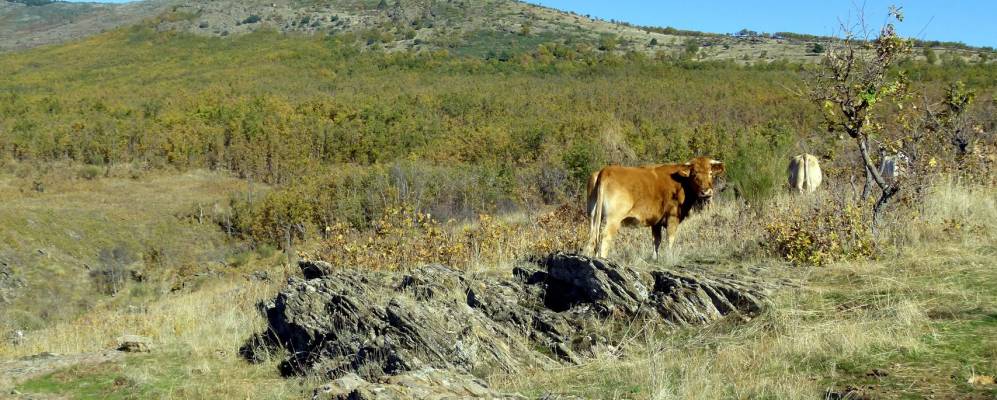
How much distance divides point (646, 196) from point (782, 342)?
4.61m

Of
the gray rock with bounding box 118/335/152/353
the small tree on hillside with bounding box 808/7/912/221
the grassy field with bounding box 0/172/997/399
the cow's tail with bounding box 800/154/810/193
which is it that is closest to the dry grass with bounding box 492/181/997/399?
the grassy field with bounding box 0/172/997/399

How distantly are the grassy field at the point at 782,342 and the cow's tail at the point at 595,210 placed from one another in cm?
62

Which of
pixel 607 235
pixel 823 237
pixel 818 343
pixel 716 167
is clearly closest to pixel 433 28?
pixel 716 167

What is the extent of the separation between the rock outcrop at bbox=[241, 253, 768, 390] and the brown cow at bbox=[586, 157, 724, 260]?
1.88m

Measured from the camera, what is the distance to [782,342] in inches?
233

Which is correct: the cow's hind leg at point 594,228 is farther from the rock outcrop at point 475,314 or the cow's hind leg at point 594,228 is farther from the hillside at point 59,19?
the hillside at point 59,19

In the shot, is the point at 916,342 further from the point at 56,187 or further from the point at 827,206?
the point at 56,187

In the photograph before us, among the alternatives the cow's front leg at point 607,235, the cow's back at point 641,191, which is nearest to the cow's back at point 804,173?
the cow's back at point 641,191

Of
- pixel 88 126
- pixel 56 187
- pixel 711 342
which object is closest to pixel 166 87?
pixel 88 126

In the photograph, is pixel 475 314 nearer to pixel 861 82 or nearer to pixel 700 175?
pixel 700 175

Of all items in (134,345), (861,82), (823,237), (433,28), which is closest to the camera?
(134,345)

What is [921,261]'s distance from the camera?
7992 mm

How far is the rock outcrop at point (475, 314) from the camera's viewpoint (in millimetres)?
6559

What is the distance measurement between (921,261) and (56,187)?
5254cm
